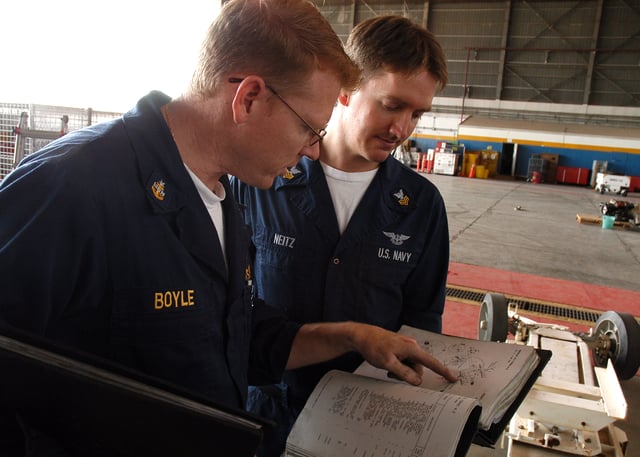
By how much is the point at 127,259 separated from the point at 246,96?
394mm

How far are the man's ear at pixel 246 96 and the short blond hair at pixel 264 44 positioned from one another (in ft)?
0.07

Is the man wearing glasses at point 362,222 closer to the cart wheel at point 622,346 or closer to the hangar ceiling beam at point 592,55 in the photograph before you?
the cart wheel at point 622,346

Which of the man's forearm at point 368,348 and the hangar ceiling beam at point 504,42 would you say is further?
the hangar ceiling beam at point 504,42

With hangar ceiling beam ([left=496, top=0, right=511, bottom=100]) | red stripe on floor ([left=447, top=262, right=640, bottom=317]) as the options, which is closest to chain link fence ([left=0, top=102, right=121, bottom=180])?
red stripe on floor ([left=447, top=262, right=640, bottom=317])

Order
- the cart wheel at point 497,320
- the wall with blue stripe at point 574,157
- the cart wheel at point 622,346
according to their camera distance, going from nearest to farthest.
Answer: the cart wheel at point 622,346 < the cart wheel at point 497,320 < the wall with blue stripe at point 574,157

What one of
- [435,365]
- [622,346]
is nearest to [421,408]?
[435,365]

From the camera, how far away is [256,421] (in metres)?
0.60

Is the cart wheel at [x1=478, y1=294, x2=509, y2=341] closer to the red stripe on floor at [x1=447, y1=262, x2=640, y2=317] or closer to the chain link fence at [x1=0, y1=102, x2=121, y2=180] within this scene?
the red stripe on floor at [x1=447, y1=262, x2=640, y2=317]

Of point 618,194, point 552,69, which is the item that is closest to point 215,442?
point 618,194

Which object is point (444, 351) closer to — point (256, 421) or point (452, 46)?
point (256, 421)

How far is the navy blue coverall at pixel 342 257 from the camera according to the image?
1526 millimetres

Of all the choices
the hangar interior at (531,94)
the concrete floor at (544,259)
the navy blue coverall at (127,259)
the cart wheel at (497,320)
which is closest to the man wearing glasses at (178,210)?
the navy blue coverall at (127,259)

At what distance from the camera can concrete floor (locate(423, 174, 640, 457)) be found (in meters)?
4.18

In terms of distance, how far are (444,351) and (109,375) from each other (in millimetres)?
973
